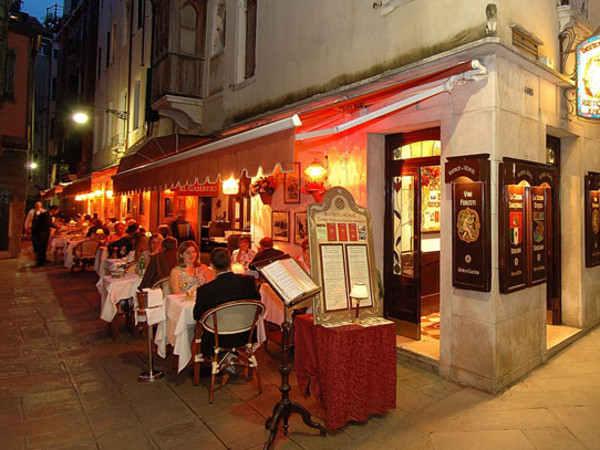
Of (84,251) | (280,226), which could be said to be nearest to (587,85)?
(280,226)

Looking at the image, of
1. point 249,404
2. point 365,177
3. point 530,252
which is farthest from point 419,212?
point 249,404

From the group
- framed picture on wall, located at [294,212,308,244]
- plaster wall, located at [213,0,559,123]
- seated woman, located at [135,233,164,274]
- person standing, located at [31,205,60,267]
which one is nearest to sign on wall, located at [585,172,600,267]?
plaster wall, located at [213,0,559,123]

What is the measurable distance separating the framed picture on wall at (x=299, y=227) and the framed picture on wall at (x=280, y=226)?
0.77 ft

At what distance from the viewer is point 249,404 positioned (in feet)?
14.6

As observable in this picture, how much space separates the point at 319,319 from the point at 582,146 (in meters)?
5.83

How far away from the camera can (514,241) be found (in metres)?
5.11

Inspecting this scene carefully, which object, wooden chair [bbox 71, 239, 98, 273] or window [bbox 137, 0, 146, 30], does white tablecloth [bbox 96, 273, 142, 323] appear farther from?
window [bbox 137, 0, 146, 30]

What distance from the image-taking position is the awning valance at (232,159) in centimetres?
434

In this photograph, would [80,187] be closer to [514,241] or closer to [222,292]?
[222,292]

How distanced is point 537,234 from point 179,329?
4.85 m

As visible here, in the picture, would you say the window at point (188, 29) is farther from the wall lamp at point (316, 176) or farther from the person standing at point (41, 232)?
the person standing at point (41, 232)

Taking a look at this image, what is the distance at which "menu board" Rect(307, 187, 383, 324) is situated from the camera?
4.06 metres

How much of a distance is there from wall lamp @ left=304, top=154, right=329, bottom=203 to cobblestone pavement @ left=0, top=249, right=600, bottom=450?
2855mm

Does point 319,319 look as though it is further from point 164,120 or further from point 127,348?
point 164,120
